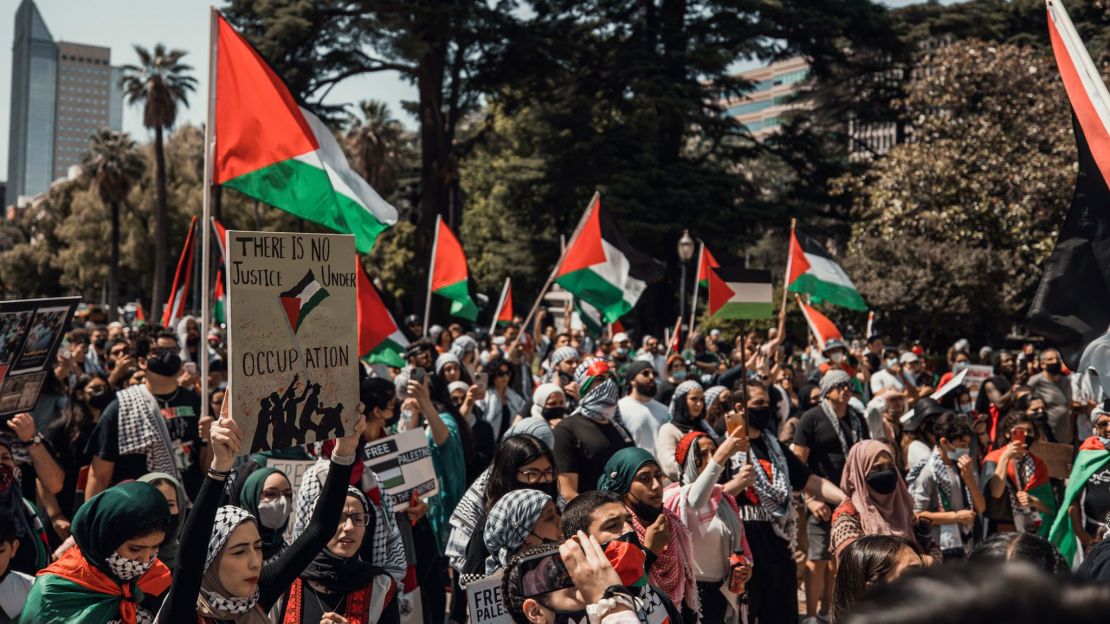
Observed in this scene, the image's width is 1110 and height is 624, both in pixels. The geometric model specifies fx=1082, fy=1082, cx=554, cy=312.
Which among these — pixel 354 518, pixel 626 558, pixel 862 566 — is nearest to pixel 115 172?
pixel 354 518

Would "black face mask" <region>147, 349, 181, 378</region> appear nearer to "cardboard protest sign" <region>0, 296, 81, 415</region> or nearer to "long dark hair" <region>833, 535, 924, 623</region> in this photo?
"cardboard protest sign" <region>0, 296, 81, 415</region>

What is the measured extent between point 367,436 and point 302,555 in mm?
2388

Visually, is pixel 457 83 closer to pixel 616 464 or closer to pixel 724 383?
pixel 724 383

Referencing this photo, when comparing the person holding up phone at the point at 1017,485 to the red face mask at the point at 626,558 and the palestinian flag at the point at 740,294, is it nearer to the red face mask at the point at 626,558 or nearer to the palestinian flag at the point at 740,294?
the palestinian flag at the point at 740,294

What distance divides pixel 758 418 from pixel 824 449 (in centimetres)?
140

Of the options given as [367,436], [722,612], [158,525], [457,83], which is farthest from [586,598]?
[457,83]

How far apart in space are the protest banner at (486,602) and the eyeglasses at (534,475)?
1.19 meters

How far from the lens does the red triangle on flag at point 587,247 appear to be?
12594 millimetres

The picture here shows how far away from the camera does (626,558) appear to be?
3.23 metres

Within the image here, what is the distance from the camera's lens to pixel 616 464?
4.92 meters

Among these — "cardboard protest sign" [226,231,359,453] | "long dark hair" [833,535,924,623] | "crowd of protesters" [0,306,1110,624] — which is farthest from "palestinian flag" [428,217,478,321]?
"long dark hair" [833,535,924,623]

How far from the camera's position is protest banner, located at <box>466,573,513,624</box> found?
3.72 metres

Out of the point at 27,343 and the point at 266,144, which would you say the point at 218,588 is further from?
the point at 266,144

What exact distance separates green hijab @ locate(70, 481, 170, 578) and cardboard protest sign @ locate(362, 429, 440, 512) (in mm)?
2342
